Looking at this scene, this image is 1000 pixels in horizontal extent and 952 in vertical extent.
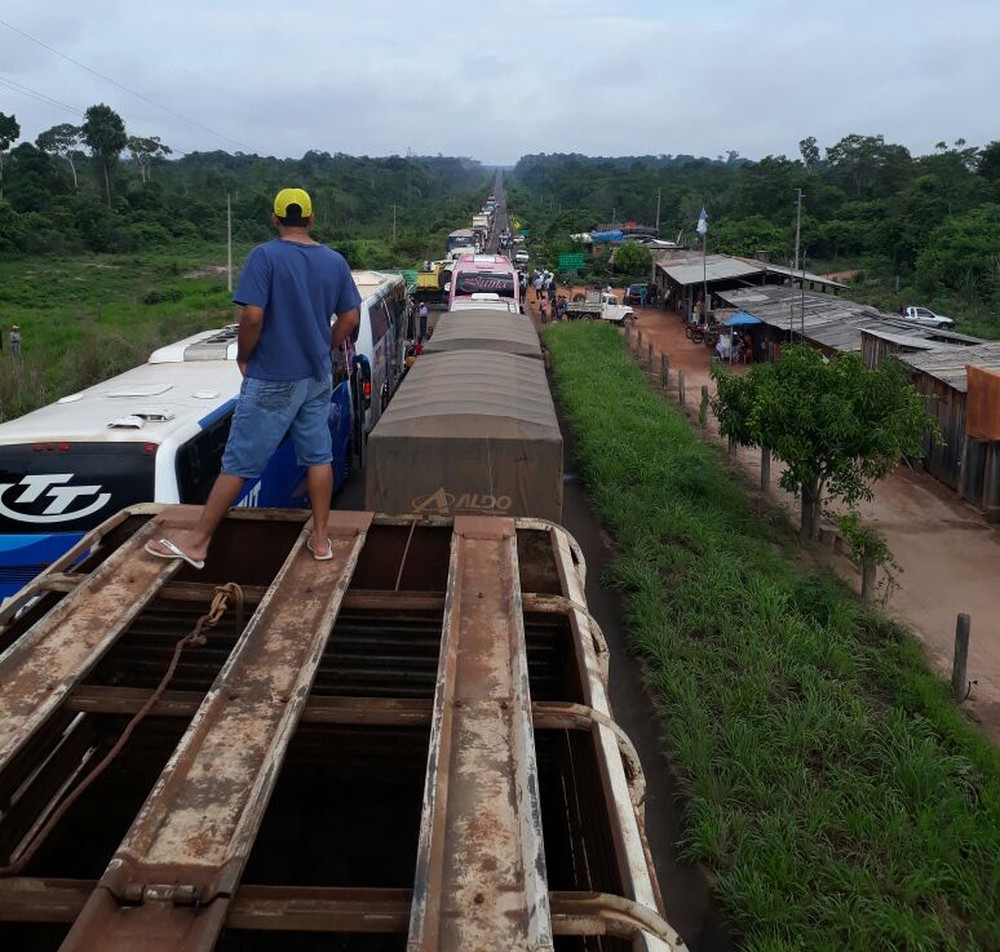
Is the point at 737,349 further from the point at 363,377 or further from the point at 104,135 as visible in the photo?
the point at 104,135

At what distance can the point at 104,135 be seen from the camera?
173 feet

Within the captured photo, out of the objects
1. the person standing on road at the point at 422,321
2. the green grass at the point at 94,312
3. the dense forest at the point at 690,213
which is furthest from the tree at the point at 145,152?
the person standing on road at the point at 422,321

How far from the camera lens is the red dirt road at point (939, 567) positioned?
343 inches

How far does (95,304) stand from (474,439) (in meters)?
30.0

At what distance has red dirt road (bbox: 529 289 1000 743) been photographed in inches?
343

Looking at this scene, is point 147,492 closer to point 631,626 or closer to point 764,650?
point 631,626

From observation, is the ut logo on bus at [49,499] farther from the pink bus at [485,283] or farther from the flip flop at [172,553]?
the pink bus at [485,283]

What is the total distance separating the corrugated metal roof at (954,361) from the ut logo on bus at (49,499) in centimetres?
1192

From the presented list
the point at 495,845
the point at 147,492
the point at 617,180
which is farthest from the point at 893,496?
the point at 617,180

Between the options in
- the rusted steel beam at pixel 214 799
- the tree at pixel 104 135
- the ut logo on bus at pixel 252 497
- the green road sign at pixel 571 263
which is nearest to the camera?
the rusted steel beam at pixel 214 799

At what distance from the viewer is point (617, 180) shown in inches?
3440

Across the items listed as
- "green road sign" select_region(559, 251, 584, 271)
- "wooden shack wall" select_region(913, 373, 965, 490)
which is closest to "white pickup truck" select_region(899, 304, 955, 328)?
"wooden shack wall" select_region(913, 373, 965, 490)

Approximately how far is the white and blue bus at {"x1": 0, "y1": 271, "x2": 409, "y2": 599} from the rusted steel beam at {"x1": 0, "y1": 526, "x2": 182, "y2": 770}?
2559mm

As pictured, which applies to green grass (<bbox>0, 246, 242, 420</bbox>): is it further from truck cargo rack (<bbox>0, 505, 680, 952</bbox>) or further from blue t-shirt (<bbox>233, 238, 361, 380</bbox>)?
truck cargo rack (<bbox>0, 505, 680, 952</bbox>)
